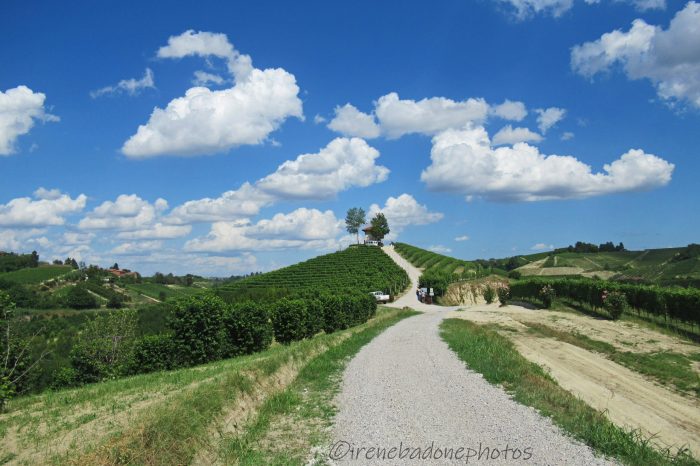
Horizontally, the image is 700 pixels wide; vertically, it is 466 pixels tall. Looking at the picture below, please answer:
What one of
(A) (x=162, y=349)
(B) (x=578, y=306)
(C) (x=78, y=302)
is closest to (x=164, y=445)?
(A) (x=162, y=349)

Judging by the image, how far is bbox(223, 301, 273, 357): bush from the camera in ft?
76.2

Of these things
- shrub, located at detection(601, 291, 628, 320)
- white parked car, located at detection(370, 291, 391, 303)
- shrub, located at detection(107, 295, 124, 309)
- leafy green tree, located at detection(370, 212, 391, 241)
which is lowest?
shrub, located at detection(107, 295, 124, 309)

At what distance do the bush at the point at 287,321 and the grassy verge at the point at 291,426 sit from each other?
13.0m

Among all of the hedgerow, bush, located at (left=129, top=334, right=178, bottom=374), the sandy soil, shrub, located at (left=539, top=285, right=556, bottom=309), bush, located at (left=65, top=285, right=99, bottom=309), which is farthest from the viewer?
bush, located at (left=65, top=285, right=99, bottom=309)

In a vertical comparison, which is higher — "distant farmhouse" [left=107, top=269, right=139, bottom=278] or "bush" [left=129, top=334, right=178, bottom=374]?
"distant farmhouse" [left=107, top=269, right=139, bottom=278]

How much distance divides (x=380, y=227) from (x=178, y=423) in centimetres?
13992

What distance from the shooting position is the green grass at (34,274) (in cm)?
11406

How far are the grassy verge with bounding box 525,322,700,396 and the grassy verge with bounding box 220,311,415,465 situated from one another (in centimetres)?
1211

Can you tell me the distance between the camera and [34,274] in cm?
12106

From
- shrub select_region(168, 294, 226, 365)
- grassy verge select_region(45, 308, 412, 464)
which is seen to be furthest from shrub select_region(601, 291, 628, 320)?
grassy verge select_region(45, 308, 412, 464)

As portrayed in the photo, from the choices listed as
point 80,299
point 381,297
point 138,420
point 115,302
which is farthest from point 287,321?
point 115,302

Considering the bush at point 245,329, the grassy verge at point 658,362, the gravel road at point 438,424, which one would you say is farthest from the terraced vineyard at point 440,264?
the gravel road at point 438,424

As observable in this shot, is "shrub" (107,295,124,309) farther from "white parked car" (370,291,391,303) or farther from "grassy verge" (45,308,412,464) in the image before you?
"grassy verge" (45,308,412,464)

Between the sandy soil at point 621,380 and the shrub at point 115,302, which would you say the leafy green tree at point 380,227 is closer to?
the shrub at point 115,302
